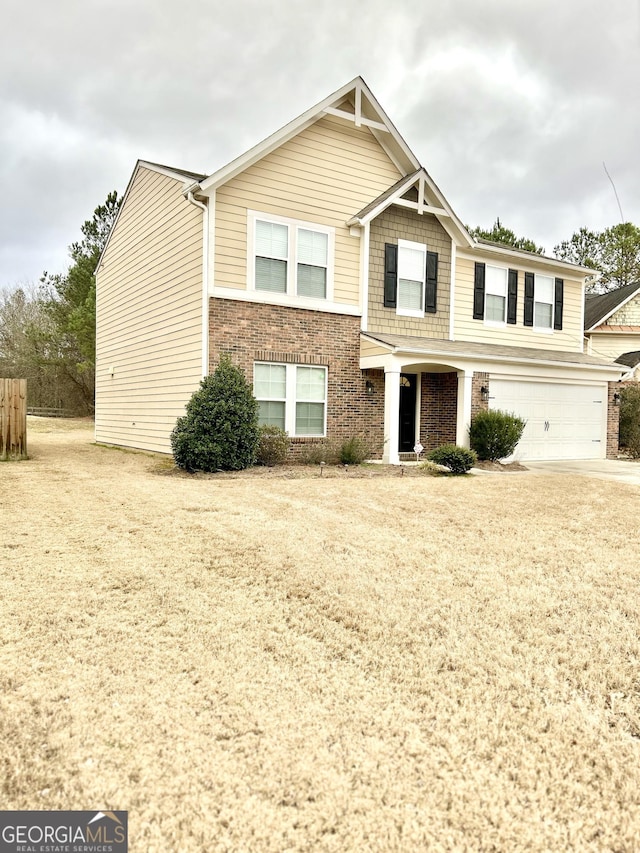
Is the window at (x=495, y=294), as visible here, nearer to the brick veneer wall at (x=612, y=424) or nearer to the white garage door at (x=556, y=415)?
the white garage door at (x=556, y=415)

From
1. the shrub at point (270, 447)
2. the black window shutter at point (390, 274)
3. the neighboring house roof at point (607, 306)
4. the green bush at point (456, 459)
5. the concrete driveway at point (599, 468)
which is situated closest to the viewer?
the green bush at point (456, 459)

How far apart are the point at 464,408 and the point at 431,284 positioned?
347 centimetres

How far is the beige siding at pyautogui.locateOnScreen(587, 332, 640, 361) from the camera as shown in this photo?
23.0m

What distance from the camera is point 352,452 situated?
462 inches

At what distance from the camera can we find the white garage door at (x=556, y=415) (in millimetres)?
14047

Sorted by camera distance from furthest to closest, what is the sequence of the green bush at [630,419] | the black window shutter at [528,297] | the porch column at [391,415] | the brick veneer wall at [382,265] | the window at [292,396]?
1. the green bush at [630,419]
2. the black window shutter at [528,297]
3. the brick veneer wall at [382,265]
4. the porch column at [391,415]
5. the window at [292,396]

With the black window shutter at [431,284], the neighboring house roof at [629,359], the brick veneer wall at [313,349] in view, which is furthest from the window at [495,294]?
the neighboring house roof at [629,359]

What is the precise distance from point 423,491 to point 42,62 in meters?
16.4

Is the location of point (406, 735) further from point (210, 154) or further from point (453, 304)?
point (210, 154)

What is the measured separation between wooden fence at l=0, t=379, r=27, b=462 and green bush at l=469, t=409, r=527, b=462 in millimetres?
10233

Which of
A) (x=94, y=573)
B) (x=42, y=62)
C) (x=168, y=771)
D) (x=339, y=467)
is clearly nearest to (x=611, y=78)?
(x=339, y=467)

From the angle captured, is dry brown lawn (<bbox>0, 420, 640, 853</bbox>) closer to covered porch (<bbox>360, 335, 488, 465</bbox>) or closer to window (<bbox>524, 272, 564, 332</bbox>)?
covered porch (<bbox>360, 335, 488, 465</bbox>)

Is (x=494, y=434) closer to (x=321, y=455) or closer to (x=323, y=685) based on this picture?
(x=321, y=455)

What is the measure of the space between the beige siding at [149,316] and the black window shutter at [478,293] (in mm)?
7712
